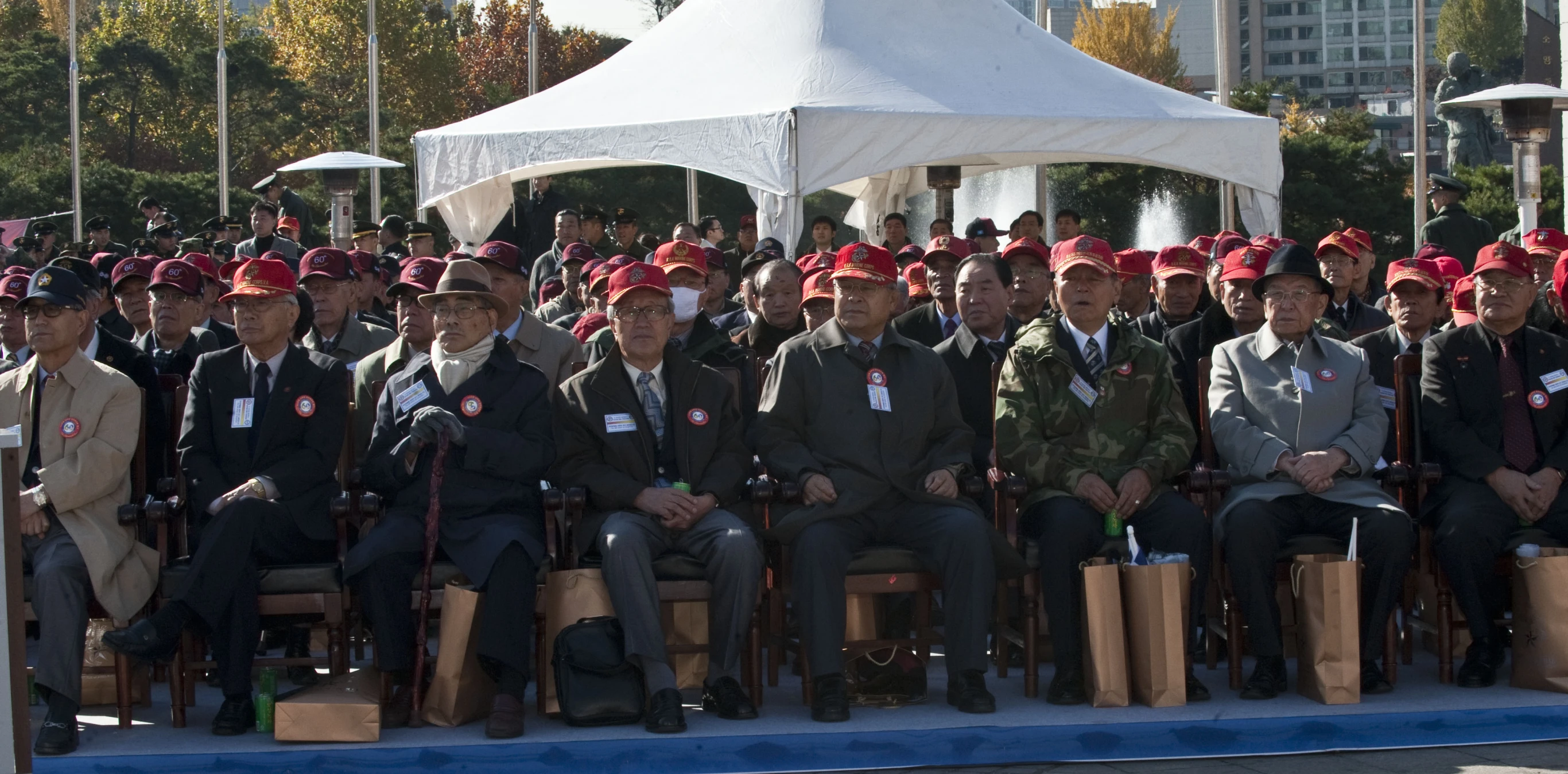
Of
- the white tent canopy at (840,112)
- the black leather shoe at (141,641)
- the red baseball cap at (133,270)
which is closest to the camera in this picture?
the black leather shoe at (141,641)

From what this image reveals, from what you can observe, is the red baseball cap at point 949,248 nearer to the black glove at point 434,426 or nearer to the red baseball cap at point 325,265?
the red baseball cap at point 325,265

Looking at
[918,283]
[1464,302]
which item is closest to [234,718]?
[918,283]

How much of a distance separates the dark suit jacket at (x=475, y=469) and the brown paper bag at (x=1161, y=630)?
197cm

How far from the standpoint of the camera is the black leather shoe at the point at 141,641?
5066 mm

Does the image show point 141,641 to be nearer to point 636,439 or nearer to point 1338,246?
point 636,439

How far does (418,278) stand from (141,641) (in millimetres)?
1918

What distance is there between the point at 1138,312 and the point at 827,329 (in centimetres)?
258

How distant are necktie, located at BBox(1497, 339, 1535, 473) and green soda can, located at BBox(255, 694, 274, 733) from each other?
14.0 ft

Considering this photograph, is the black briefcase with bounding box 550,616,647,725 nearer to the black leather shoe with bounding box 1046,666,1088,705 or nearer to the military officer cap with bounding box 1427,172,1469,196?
the black leather shoe with bounding box 1046,666,1088,705

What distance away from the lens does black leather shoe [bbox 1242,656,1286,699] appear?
212 inches

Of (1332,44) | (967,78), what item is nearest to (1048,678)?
(967,78)

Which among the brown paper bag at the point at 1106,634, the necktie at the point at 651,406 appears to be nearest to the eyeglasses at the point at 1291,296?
the brown paper bag at the point at 1106,634

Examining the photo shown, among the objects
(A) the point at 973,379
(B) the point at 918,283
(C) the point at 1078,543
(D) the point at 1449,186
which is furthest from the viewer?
(D) the point at 1449,186

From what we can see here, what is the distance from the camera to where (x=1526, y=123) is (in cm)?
1090
